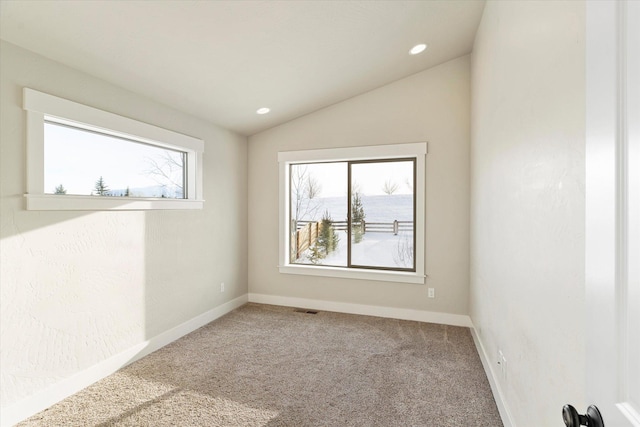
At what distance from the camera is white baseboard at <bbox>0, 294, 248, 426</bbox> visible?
2068mm

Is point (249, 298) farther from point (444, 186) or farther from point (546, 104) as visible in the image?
point (546, 104)

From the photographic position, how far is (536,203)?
1.50 meters

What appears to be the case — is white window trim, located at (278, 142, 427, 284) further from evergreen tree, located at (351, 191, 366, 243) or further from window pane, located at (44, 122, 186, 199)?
window pane, located at (44, 122, 186, 199)

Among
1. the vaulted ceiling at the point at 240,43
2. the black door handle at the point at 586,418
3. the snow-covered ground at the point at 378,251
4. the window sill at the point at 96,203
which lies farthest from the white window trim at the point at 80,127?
the black door handle at the point at 586,418

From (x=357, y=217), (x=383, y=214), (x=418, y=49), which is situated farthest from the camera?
(x=357, y=217)

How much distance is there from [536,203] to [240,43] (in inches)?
91.3

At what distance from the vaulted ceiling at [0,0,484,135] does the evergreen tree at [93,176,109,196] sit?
85 centimetres

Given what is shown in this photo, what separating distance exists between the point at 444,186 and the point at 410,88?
48.9 inches

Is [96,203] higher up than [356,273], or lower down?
higher up

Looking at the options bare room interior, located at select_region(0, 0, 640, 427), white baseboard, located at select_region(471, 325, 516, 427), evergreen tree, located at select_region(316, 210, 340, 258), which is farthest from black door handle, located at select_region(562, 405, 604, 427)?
evergreen tree, located at select_region(316, 210, 340, 258)

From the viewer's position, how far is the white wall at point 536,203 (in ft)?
3.62

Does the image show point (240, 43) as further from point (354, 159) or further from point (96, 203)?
point (354, 159)

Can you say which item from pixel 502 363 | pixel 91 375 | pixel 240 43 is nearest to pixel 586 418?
pixel 502 363

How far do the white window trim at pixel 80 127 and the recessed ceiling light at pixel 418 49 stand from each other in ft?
8.22
